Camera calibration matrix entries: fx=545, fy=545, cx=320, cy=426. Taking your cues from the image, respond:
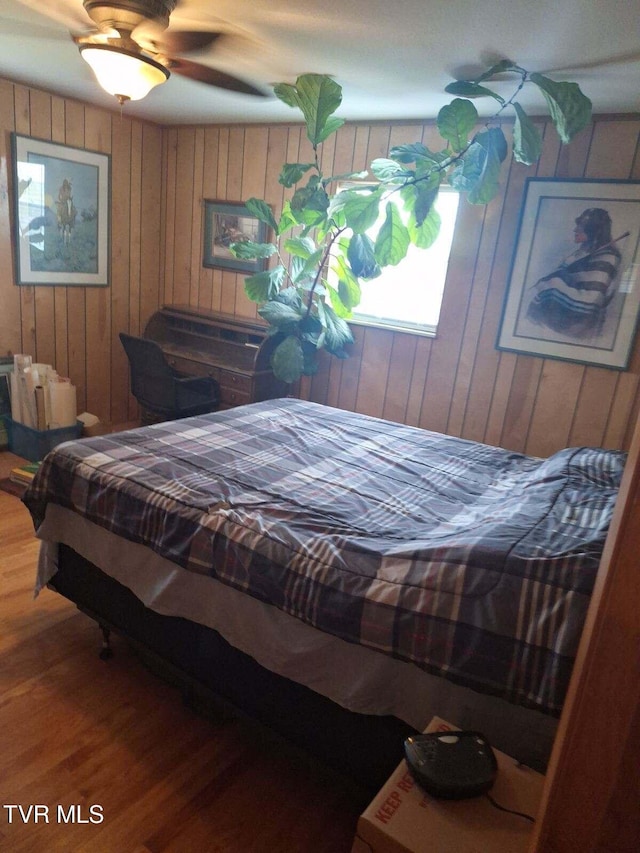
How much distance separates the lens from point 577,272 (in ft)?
8.83

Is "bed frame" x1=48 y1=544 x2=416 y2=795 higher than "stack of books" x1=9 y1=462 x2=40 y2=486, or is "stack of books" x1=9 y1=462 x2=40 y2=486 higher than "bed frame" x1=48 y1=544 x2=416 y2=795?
"bed frame" x1=48 y1=544 x2=416 y2=795

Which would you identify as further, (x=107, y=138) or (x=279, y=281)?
(x=107, y=138)

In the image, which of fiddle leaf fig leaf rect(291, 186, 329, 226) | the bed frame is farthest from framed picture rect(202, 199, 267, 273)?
the bed frame

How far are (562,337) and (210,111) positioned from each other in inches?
99.9

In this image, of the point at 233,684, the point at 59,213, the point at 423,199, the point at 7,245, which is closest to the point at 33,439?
the point at 7,245

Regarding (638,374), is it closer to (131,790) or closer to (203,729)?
(203,729)

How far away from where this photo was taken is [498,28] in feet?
5.93

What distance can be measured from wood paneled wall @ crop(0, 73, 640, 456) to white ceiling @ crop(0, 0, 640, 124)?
0.36 metres

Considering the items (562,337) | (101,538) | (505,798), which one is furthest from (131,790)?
(562,337)

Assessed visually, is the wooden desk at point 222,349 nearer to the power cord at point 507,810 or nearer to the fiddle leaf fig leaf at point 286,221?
the fiddle leaf fig leaf at point 286,221

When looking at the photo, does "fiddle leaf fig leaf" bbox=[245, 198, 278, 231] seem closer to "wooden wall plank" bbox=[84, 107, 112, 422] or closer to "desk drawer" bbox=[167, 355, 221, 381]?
"desk drawer" bbox=[167, 355, 221, 381]

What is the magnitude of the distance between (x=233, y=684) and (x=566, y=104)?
2.32 m

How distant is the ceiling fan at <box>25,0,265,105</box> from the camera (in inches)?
72.7

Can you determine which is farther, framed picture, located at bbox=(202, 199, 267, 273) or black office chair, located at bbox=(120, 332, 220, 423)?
framed picture, located at bbox=(202, 199, 267, 273)
